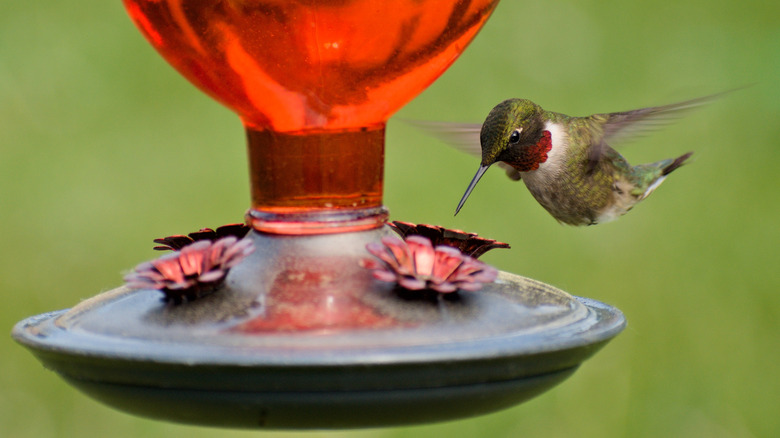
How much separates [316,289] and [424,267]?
0.59ft

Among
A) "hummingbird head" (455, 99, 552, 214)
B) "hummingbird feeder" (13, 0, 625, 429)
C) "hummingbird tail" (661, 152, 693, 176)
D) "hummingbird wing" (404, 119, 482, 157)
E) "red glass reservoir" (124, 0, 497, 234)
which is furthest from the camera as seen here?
"hummingbird tail" (661, 152, 693, 176)

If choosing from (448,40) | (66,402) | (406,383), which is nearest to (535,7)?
(66,402)

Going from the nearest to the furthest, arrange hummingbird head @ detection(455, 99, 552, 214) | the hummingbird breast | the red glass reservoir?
the red glass reservoir, hummingbird head @ detection(455, 99, 552, 214), the hummingbird breast

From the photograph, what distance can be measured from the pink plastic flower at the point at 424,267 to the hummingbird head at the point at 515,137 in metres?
0.77

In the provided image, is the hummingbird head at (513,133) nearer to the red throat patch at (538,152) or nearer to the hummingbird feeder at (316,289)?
the red throat patch at (538,152)

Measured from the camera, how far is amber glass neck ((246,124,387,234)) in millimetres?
2047

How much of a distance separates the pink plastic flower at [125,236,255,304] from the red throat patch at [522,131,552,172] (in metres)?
1.28

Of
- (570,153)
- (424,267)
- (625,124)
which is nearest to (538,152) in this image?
(570,153)

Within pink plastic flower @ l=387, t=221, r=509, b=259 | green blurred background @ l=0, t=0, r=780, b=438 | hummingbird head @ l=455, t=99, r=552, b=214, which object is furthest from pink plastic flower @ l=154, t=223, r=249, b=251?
green blurred background @ l=0, t=0, r=780, b=438

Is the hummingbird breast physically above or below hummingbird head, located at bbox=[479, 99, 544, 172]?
below

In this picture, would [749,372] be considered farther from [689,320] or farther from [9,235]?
[9,235]

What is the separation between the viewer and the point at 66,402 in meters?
4.60

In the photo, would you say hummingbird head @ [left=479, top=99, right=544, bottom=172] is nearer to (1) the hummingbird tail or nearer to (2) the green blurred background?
(1) the hummingbird tail

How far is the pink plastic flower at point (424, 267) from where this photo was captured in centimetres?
182
